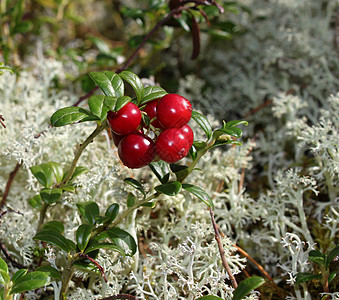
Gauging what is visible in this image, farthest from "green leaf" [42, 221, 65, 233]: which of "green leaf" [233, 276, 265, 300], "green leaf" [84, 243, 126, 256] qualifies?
"green leaf" [233, 276, 265, 300]

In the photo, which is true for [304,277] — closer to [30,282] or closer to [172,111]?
[172,111]

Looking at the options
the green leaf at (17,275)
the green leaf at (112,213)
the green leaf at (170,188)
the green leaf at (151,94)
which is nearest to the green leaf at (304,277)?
the green leaf at (170,188)

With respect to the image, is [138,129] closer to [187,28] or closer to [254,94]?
[187,28]

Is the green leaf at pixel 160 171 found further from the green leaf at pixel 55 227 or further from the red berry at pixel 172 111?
the green leaf at pixel 55 227

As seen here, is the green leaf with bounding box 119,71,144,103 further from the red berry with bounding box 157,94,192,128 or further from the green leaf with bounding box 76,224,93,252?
the green leaf with bounding box 76,224,93,252

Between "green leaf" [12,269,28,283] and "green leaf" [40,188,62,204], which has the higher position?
"green leaf" [40,188,62,204]

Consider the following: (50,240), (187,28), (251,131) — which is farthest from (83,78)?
(50,240)
